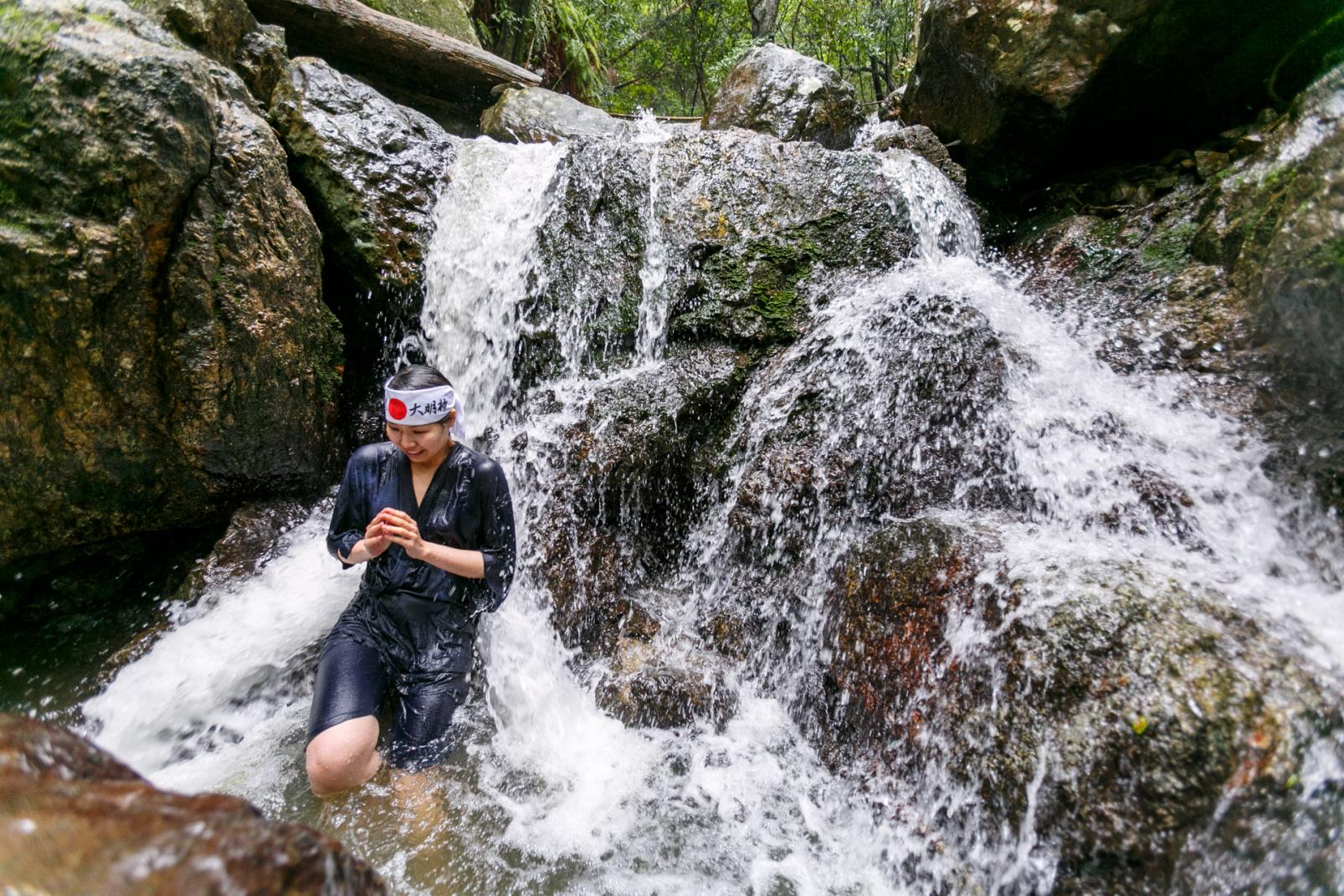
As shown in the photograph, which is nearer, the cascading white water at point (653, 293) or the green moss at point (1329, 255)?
the green moss at point (1329, 255)

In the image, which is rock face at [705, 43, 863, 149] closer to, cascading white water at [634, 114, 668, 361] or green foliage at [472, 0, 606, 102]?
cascading white water at [634, 114, 668, 361]

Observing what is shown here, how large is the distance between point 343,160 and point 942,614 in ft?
17.5

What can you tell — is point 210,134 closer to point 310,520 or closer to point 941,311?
point 310,520

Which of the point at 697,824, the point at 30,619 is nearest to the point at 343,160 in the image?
the point at 30,619

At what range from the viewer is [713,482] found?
457 centimetres

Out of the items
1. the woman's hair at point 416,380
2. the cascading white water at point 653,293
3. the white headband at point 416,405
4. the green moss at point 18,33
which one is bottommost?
the white headband at point 416,405

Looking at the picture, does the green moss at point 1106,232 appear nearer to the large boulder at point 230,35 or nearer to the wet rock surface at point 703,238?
the wet rock surface at point 703,238

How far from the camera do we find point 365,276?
5.03 m

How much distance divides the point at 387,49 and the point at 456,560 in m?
7.43

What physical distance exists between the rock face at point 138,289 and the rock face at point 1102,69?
5890mm

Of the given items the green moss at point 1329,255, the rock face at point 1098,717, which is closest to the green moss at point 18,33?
the rock face at point 1098,717

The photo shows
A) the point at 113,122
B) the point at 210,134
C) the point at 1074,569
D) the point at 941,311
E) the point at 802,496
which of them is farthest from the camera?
the point at 941,311

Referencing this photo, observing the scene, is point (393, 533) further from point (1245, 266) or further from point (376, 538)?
point (1245, 266)

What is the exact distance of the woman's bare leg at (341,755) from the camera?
8.70ft
